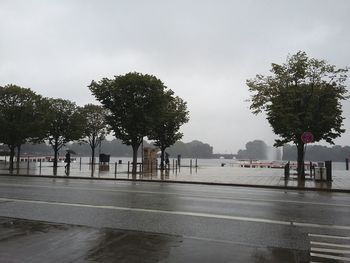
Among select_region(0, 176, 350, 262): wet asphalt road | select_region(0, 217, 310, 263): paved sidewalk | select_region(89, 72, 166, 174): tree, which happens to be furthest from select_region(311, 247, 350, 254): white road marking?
select_region(89, 72, 166, 174): tree

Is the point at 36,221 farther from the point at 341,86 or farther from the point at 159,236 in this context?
the point at 341,86

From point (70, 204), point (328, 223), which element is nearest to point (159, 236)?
point (328, 223)

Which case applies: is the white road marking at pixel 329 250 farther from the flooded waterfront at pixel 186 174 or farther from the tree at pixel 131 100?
the tree at pixel 131 100

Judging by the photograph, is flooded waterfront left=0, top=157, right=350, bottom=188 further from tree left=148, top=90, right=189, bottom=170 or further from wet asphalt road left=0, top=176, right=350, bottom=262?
wet asphalt road left=0, top=176, right=350, bottom=262

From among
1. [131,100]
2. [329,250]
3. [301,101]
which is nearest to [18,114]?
[131,100]

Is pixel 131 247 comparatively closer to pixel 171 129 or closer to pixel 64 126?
pixel 171 129

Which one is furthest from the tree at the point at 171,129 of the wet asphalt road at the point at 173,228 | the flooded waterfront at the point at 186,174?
the wet asphalt road at the point at 173,228

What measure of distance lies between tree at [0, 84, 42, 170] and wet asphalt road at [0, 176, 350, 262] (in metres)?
21.9

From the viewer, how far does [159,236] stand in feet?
27.0

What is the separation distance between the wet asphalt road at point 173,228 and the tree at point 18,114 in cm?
2193

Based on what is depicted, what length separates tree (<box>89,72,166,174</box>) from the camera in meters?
33.2

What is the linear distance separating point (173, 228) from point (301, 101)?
19.8 metres

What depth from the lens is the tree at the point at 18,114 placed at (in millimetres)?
35375

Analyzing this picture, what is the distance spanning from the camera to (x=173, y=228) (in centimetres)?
917
